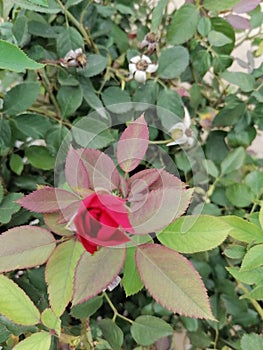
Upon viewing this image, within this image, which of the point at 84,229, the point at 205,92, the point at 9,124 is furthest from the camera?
the point at 205,92

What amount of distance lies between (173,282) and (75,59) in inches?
9.8

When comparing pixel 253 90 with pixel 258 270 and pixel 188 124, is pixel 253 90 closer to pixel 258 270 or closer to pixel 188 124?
pixel 188 124

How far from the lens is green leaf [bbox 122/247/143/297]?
28 cm

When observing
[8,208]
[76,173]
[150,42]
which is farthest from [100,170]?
[150,42]

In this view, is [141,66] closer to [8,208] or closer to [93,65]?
[93,65]

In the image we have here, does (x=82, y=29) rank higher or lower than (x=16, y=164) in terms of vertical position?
higher

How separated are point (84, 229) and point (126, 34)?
354 millimetres

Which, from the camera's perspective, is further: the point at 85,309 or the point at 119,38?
the point at 119,38

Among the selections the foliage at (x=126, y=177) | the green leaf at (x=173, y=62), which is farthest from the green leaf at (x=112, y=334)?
the green leaf at (x=173, y=62)

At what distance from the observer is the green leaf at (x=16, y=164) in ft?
1.56

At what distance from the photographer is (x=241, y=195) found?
0.46m

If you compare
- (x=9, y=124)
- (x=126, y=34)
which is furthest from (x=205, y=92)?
(x=9, y=124)

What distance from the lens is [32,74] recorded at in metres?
0.48

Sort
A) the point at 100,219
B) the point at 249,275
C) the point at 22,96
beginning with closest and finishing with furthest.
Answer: the point at 100,219 < the point at 249,275 < the point at 22,96
